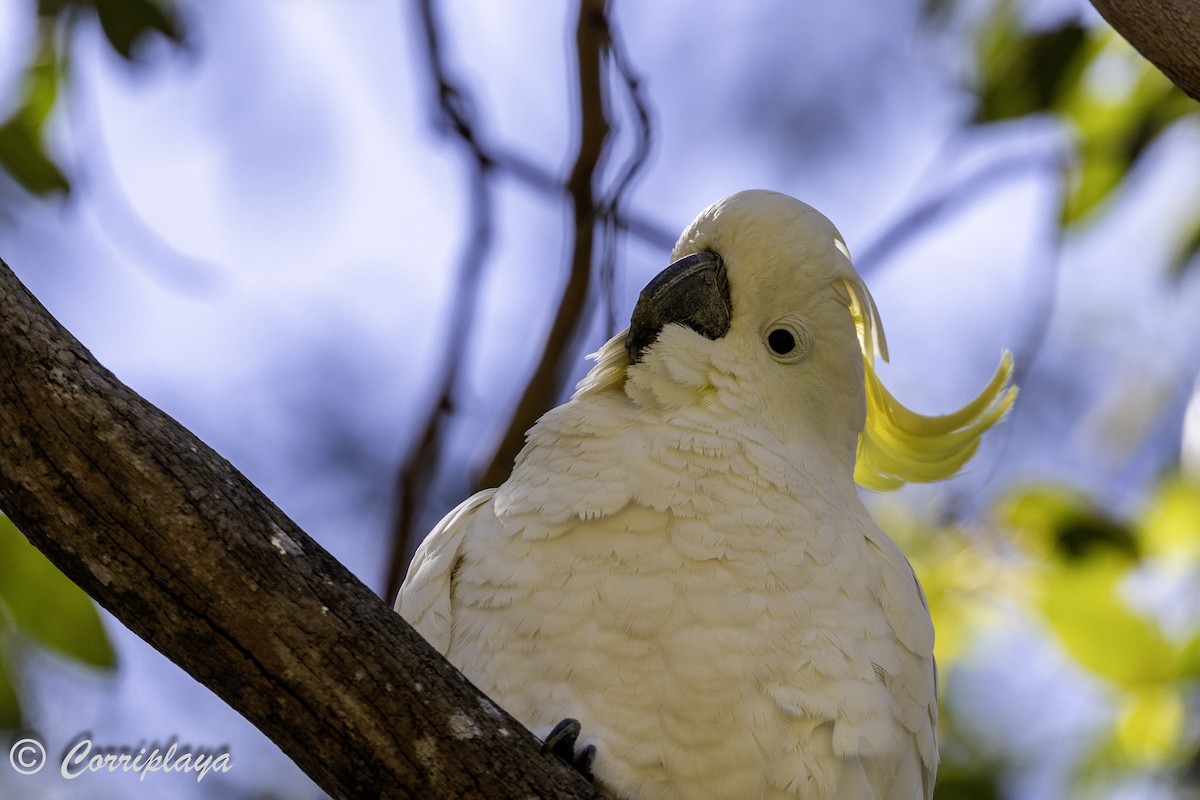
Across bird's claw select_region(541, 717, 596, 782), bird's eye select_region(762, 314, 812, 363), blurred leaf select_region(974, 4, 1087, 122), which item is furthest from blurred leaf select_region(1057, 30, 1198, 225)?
bird's claw select_region(541, 717, 596, 782)

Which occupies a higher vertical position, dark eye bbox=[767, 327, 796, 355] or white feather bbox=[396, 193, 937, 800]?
dark eye bbox=[767, 327, 796, 355]

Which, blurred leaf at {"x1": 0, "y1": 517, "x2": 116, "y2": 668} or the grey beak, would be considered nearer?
blurred leaf at {"x1": 0, "y1": 517, "x2": 116, "y2": 668}

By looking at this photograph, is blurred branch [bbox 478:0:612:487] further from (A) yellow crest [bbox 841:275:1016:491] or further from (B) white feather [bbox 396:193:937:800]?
(A) yellow crest [bbox 841:275:1016:491]

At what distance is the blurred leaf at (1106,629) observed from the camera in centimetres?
250

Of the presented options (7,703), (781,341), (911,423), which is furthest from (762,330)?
(7,703)

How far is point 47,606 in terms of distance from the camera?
75.7 inches

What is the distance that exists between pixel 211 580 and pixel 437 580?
2.23ft

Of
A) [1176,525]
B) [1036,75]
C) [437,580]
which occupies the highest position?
[1036,75]

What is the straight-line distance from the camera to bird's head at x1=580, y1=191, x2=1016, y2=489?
7.18ft

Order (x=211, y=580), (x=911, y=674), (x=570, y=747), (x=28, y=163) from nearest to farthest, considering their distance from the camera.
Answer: (x=211, y=580)
(x=570, y=747)
(x=911, y=674)
(x=28, y=163)

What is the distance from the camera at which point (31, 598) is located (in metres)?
1.94

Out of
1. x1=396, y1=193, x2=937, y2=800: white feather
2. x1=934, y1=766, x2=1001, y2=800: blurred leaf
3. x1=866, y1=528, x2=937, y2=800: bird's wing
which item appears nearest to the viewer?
x1=396, y1=193, x2=937, y2=800: white feather

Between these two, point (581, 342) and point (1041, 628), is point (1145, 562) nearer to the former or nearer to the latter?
point (1041, 628)

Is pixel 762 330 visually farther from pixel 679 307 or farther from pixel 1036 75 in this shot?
pixel 1036 75
